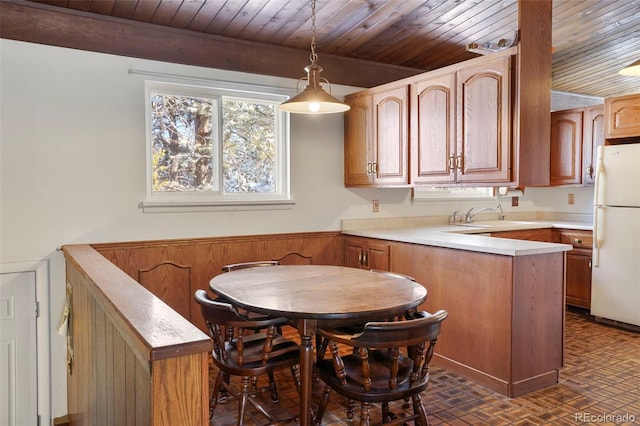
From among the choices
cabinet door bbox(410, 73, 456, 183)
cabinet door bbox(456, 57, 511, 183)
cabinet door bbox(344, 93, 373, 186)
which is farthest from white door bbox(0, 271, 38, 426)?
cabinet door bbox(456, 57, 511, 183)

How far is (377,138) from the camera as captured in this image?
3846 millimetres

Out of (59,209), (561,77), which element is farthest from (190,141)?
(561,77)

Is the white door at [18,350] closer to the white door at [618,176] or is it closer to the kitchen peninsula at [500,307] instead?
the kitchen peninsula at [500,307]

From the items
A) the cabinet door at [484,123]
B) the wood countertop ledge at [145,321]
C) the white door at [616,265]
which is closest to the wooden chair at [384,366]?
the wood countertop ledge at [145,321]

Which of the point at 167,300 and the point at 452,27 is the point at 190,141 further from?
the point at 452,27

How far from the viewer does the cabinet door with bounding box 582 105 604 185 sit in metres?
4.46

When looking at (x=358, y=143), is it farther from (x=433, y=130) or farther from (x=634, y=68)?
(x=634, y=68)

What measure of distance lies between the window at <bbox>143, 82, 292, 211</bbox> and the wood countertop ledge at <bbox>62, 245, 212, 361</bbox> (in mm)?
1661

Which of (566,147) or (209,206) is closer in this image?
(209,206)

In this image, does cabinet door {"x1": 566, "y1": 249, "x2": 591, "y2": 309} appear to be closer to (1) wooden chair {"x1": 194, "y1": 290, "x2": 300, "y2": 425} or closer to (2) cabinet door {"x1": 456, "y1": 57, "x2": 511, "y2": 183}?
Result: (2) cabinet door {"x1": 456, "y1": 57, "x2": 511, "y2": 183}

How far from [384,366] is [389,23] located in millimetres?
2449

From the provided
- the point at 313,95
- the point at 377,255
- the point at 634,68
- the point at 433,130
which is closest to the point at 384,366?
the point at 313,95

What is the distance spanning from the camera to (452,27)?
11.3 feet

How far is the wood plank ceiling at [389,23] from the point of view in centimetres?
297
